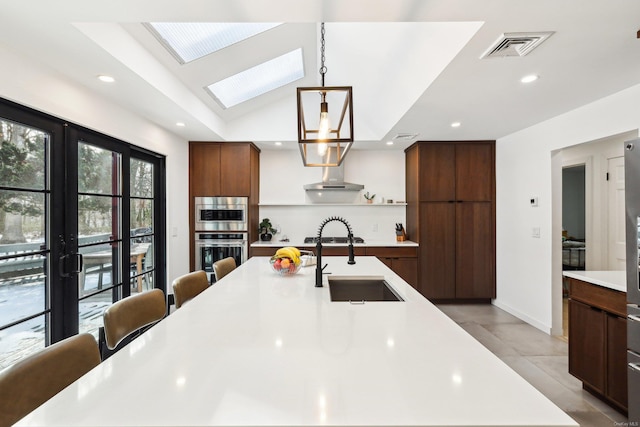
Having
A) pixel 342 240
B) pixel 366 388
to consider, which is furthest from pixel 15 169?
pixel 342 240

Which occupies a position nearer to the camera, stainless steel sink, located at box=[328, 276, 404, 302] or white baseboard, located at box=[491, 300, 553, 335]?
stainless steel sink, located at box=[328, 276, 404, 302]

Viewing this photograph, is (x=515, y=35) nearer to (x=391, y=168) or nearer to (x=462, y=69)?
(x=462, y=69)

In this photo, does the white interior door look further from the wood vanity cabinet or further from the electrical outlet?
the wood vanity cabinet

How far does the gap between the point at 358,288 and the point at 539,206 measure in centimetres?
259

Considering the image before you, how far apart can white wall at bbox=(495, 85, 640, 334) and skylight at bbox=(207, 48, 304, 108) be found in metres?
2.77

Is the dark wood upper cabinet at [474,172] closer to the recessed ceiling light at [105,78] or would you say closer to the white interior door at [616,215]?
the white interior door at [616,215]

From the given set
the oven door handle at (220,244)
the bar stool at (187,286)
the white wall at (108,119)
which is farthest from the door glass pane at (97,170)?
the oven door handle at (220,244)

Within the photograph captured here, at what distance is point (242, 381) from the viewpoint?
81 centimetres

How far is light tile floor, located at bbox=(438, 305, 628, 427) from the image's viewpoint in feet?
6.69

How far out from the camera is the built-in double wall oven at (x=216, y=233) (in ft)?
13.9

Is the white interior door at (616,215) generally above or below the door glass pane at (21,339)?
above

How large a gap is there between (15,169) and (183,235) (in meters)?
2.21

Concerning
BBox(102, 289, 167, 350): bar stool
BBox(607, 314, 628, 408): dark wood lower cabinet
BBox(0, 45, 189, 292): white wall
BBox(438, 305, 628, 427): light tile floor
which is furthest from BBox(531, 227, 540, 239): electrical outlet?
BBox(0, 45, 189, 292): white wall

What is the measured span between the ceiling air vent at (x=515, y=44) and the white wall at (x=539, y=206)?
1.37 meters
